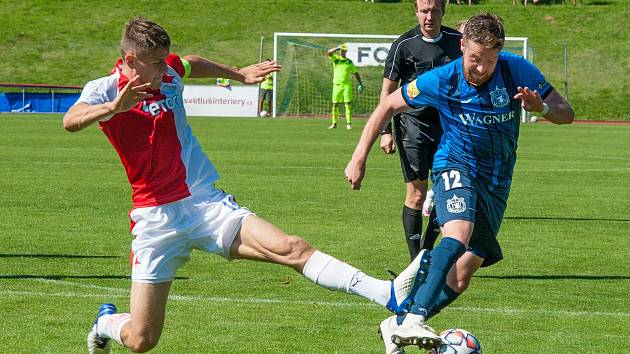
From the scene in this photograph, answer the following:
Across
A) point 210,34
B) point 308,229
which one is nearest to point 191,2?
point 210,34

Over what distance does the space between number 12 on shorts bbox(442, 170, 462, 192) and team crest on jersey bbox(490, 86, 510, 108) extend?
44cm

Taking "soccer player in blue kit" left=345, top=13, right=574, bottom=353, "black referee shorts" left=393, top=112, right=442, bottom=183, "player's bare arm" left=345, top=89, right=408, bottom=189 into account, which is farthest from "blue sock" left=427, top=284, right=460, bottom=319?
"black referee shorts" left=393, top=112, right=442, bottom=183

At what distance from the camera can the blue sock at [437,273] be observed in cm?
543

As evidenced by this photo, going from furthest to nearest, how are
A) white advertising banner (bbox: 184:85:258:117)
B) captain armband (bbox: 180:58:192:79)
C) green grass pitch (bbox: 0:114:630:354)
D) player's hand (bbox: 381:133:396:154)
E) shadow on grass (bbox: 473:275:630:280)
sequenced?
1. white advertising banner (bbox: 184:85:258:117)
2. player's hand (bbox: 381:133:396:154)
3. shadow on grass (bbox: 473:275:630:280)
4. green grass pitch (bbox: 0:114:630:354)
5. captain armband (bbox: 180:58:192:79)

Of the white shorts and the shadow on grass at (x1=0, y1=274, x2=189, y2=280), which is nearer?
the white shorts

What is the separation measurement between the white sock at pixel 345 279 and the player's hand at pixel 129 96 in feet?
3.66

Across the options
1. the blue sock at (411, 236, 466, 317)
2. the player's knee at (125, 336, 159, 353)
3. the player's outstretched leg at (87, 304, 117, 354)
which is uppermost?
the blue sock at (411, 236, 466, 317)

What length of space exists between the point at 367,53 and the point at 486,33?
107 ft

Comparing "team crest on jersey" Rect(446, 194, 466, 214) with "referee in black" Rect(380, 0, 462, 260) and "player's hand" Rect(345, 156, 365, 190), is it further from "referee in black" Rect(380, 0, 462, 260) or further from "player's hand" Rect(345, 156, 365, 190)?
"referee in black" Rect(380, 0, 462, 260)

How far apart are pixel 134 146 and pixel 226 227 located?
0.65 metres

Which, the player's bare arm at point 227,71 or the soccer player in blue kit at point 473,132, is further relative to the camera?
the player's bare arm at point 227,71

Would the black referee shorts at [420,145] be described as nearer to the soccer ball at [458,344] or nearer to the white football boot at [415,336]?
the soccer ball at [458,344]

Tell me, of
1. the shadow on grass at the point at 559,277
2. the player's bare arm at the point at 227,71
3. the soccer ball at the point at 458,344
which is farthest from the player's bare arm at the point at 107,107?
the shadow on grass at the point at 559,277

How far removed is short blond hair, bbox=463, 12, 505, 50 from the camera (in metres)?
5.91
